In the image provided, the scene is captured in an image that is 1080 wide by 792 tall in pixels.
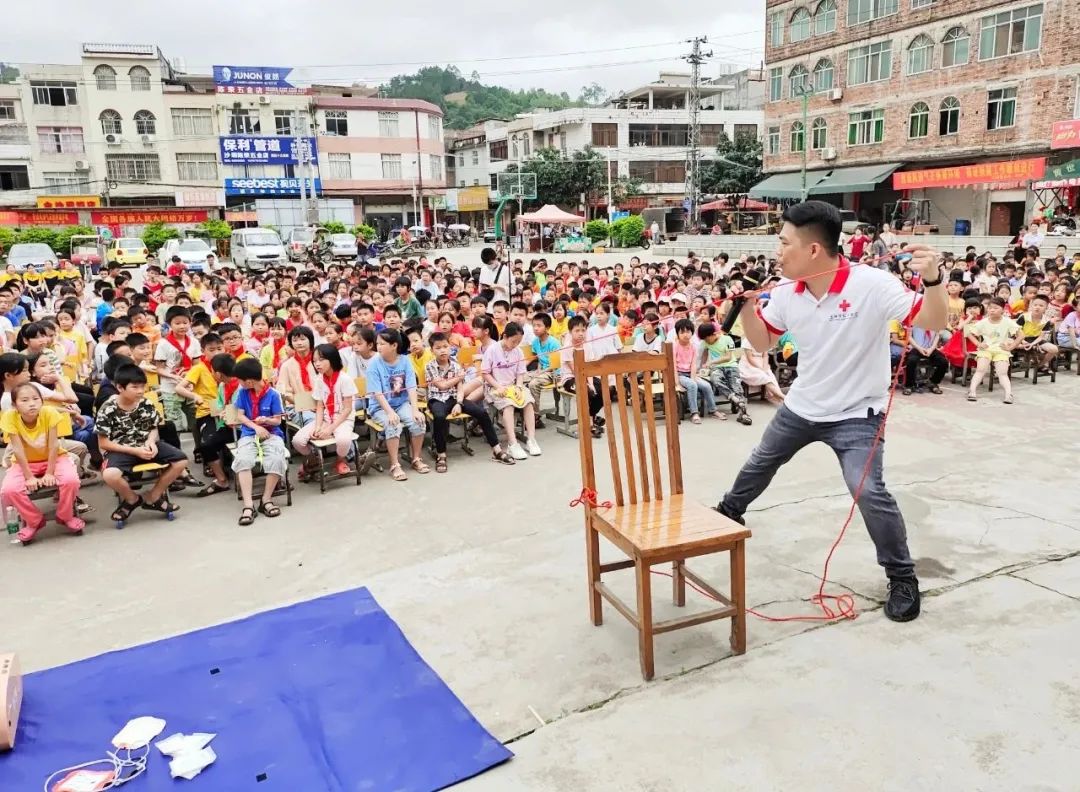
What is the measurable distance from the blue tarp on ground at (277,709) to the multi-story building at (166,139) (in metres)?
36.2

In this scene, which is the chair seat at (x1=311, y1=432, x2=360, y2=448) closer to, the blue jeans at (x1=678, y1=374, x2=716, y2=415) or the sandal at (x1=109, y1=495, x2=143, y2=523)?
the sandal at (x1=109, y1=495, x2=143, y2=523)

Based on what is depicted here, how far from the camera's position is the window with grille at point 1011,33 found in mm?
24141

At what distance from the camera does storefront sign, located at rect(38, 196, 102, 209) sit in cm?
3747

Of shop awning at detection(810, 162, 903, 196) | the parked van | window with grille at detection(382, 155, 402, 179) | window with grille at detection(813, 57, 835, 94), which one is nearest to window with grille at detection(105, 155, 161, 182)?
window with grille at detection(382, 155, 402, 179)

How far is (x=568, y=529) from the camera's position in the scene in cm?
509

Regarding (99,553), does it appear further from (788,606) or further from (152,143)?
(152,143)

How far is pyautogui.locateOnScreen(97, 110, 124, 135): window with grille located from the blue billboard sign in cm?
574

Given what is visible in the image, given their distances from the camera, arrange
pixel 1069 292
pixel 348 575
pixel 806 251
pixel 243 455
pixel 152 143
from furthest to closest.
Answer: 1. pixel 152 143
2. pixel 1069 292
3. pixel 243 455
4. pixel 348 575
5. pixel 806 251

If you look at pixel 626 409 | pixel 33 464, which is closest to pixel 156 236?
pixel 33 464

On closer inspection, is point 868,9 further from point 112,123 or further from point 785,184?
point 112,123

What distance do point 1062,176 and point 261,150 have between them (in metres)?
36.2

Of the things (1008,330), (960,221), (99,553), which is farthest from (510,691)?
(960,221)

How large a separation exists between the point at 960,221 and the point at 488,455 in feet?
84.6

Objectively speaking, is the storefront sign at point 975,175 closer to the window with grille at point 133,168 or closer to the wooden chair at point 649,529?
the wooden chair at point 649,529
